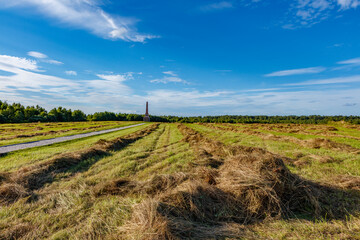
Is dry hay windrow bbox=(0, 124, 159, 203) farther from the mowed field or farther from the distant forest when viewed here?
the distant forest

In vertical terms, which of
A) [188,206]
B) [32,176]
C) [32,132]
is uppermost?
[188,206]

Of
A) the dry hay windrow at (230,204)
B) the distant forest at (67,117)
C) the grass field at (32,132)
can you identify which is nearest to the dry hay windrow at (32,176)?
the dry hay windrow at (230,204)

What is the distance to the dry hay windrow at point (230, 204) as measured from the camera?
10.9 ft

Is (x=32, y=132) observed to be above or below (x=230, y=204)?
below

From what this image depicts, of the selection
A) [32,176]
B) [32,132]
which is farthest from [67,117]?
[32,176]

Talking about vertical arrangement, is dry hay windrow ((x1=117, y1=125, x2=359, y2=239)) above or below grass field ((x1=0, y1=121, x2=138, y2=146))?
above

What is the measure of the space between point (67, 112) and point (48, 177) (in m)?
101

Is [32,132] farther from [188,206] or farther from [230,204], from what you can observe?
[230,204]

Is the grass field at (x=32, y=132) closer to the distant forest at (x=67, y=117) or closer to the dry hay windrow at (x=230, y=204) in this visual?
the dry hay windrow at (x=230, y=204)

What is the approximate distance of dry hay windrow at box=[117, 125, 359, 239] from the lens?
3.33 m

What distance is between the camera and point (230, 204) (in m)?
4.39

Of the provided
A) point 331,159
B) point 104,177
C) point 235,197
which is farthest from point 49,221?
point 331,159

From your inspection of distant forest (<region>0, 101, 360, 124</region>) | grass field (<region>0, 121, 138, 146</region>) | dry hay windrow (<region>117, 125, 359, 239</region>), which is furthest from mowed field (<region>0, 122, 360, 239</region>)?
distant forest (<region>0, 101, 360, 124</region>)

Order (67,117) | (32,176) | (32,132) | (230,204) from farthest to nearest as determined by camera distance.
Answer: (67,117), (32,132), (32,176), (230,204)
